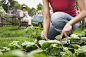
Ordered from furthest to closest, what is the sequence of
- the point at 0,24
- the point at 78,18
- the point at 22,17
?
the point at 0,24
the point at 22,17
the point at 78,18

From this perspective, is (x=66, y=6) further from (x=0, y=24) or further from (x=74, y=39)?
(x=0, y=24)

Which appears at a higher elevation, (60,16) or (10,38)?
(60,16)

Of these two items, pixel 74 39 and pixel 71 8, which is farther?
pixel 71 8

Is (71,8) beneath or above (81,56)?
above

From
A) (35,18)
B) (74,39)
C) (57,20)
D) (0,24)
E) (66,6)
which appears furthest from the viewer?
(0,24)

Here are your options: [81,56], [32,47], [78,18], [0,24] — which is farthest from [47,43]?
[0,24]

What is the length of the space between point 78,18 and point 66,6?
394mm

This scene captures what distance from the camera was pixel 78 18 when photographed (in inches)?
→ 47.1

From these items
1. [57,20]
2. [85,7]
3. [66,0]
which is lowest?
[57,20]

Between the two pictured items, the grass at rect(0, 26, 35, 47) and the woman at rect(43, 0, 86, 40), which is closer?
the woman at rect(43, 0, 86, 40)

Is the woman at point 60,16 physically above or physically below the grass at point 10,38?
above

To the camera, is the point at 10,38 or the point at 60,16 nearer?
the point at 60,16

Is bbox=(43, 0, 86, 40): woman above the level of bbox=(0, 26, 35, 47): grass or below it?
above

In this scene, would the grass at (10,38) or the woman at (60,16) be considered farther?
the grass at (10,38)
